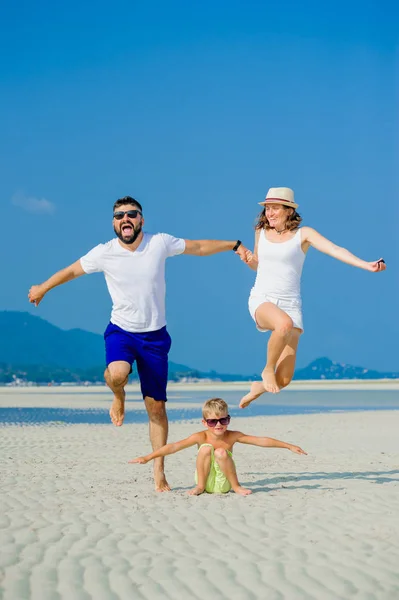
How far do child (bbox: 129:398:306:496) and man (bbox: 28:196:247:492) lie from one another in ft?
2.41

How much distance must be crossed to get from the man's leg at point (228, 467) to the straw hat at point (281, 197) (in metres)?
2.81

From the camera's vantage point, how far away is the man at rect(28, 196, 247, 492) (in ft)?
30.7

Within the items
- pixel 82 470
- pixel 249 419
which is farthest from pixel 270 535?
pixel 249 419

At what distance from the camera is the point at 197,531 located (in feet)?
25.5

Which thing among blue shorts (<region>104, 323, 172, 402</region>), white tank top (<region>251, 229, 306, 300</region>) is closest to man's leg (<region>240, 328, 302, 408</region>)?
white tank top (<region>251, 229, 306, 300</region>)

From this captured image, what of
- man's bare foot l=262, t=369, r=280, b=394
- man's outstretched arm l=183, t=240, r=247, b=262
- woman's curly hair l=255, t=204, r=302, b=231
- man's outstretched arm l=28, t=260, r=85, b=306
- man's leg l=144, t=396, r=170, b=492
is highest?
woman's curly hair l=255, t=204, r=302, b=231

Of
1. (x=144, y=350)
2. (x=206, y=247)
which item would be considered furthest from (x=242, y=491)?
(x=206, y=247)

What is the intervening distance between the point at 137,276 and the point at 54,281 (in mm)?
947

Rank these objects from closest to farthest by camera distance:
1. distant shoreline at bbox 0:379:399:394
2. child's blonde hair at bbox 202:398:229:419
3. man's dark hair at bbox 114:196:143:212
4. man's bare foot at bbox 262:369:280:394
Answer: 1. man's bare foot at bbox 262:369:280:394
2. man's dark hair at bbox 114:196:143:212
3. child's blonde hair at bbox 202:398:229:419
4. distant shoreline at bbox 0:379:399:394

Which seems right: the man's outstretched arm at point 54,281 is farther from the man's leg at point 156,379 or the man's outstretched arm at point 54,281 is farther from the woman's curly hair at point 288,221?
the woman's curly hair at point 288,221

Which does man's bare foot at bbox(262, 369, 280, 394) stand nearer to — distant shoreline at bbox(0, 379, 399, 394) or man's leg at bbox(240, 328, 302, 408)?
man's leg at bbox(240, 328, 302, 408)

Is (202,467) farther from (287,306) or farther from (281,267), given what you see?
(281,267)

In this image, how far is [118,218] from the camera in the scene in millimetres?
9398

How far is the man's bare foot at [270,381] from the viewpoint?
8.88 metres
